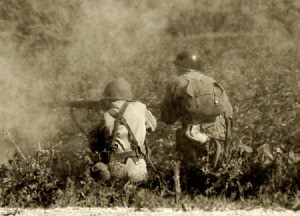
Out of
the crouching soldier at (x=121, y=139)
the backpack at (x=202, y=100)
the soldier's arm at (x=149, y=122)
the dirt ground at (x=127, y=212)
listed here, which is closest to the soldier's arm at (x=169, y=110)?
the backpack at (x=202, y=100)

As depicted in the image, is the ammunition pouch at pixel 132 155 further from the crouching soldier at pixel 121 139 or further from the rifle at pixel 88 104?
the rifle at pixel 88 104

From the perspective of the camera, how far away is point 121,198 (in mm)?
6090

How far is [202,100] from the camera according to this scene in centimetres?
690

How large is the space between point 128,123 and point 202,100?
3.03 ft

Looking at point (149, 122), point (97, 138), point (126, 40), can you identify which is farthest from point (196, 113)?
point (126, 40)

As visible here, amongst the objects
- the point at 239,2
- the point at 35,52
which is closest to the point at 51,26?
the point at 35,52

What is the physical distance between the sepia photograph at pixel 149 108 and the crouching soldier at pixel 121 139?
11 mm

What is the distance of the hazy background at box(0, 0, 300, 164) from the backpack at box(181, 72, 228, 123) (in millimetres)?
1406

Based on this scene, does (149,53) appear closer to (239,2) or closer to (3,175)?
(239,2)

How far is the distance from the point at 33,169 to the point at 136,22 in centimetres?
313

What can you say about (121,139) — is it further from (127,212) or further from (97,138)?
(127,212)

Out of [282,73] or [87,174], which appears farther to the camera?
[282,73]

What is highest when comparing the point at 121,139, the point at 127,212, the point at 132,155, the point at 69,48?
the point at 69,48

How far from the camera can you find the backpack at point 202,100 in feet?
22.6
